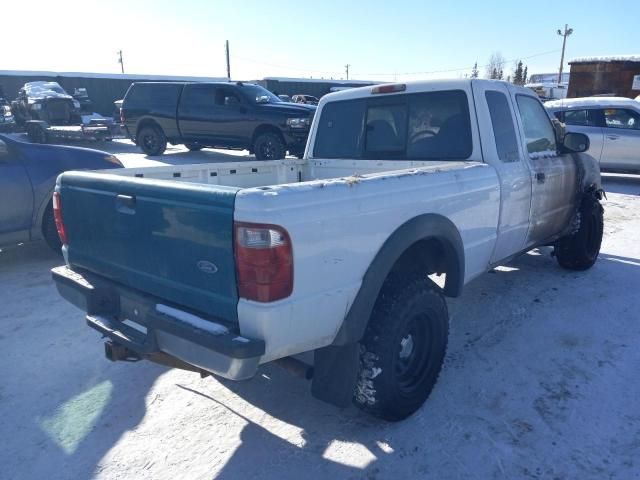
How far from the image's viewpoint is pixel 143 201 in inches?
93.7

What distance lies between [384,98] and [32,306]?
3.58 metres

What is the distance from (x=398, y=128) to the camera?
3.98m

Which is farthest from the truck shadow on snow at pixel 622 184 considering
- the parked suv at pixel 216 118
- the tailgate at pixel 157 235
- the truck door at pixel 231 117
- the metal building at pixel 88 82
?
the metal building at pixel 88 82

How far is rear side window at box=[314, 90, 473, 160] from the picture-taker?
369 cm

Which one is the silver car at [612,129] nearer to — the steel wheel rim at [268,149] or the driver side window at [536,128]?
the steel wheel rim at [268,149]

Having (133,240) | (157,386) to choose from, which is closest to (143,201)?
(133,240)

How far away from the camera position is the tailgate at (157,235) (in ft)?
6.93

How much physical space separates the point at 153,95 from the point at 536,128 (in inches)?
454

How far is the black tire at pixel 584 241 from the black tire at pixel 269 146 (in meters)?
7.52

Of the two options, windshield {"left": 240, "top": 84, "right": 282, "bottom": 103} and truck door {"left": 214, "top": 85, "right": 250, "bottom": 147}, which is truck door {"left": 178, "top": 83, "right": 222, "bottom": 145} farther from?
windshield {"left": 240, "top": 84, "right": 282, "bottom": 103}

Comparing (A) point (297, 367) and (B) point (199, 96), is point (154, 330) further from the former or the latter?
(B) point (199, 96)

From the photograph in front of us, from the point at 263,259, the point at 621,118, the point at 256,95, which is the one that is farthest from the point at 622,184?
the point at 263,259

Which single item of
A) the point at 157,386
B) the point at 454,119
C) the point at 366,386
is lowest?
the point at 157,386

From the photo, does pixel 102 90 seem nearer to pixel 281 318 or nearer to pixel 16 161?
pixel 16 161
